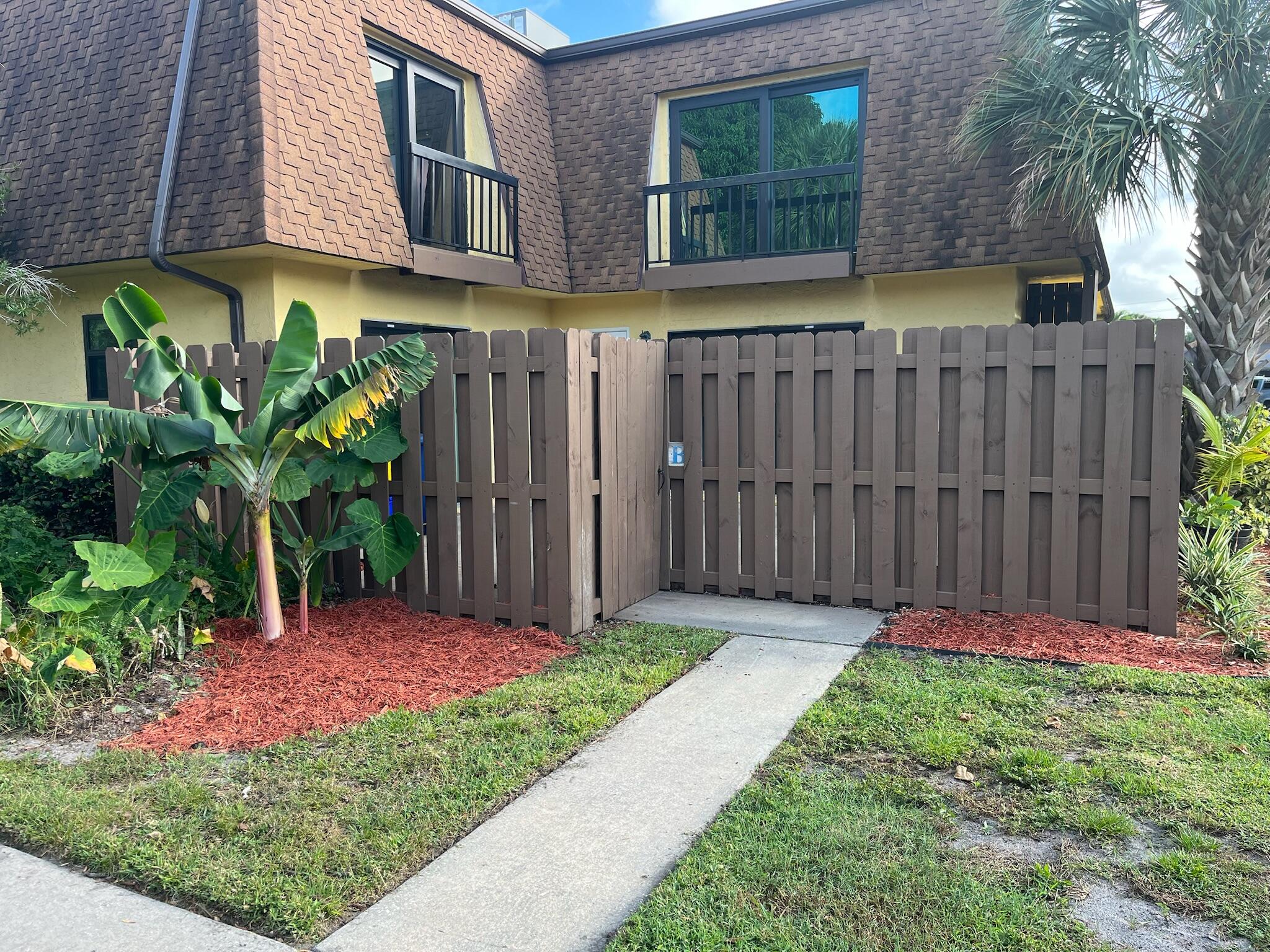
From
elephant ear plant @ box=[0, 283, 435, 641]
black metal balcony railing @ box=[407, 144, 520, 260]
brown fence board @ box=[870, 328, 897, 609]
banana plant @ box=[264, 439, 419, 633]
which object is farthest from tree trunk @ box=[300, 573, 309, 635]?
black metal balcony railing @ box=[407, 144, 520, 260]

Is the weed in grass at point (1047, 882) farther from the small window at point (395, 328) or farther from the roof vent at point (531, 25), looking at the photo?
the roof vent at point (531, 25)

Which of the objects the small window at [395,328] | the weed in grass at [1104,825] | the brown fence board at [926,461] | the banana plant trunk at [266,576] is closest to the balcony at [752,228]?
the small window at [395,328]

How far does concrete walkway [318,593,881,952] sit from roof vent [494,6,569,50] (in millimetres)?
14865

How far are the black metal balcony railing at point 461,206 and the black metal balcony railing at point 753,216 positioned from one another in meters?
1.89

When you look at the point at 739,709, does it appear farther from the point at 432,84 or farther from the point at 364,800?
the point at 432,84

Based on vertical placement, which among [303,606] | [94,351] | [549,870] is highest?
[94,351]

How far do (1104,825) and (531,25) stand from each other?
17.0 m

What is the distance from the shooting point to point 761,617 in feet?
22.2

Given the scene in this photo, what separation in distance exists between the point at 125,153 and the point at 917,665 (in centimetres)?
933

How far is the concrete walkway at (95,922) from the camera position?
2.88 metres

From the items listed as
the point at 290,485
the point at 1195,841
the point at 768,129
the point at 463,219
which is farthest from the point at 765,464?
the point at 768,129

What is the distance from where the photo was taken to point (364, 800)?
3.80m

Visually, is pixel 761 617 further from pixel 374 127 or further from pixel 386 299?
Answer: pixel 374 127

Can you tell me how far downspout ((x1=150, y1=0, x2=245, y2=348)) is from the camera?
358 inches
